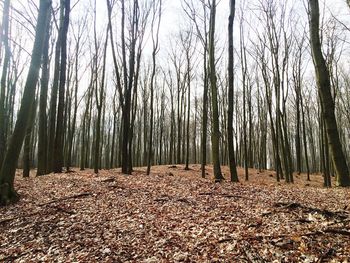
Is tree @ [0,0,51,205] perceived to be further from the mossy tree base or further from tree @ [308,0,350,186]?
tree @ [308,0,350,186]

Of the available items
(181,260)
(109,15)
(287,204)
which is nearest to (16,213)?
(181,260)

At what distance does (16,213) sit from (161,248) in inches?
155

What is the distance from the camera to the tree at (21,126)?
7.46m

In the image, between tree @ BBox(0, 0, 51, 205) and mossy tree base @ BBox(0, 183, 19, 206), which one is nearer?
mossy tree base @ BBox(0, 183, 19, 206)

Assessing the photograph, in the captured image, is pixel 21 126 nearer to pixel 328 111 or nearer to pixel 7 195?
pixel 7 195

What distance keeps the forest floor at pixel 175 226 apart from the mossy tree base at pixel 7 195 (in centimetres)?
21

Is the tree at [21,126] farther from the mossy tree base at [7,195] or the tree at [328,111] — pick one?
the tree at [328,111]

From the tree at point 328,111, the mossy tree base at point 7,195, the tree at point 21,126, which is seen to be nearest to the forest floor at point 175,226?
the mossy tree base at point 7,195

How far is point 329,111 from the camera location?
8.17 meters

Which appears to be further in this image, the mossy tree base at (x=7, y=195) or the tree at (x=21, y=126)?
the tree at (x=21, y=126)

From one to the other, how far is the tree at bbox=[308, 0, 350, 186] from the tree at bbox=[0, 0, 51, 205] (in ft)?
25.5

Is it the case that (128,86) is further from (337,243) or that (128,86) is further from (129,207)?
(337,243)

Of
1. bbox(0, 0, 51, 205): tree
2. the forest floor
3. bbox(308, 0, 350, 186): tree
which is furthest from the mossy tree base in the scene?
bbox(308, 0, 350, 186): tree

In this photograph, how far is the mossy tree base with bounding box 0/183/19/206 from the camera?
731 centimetres
